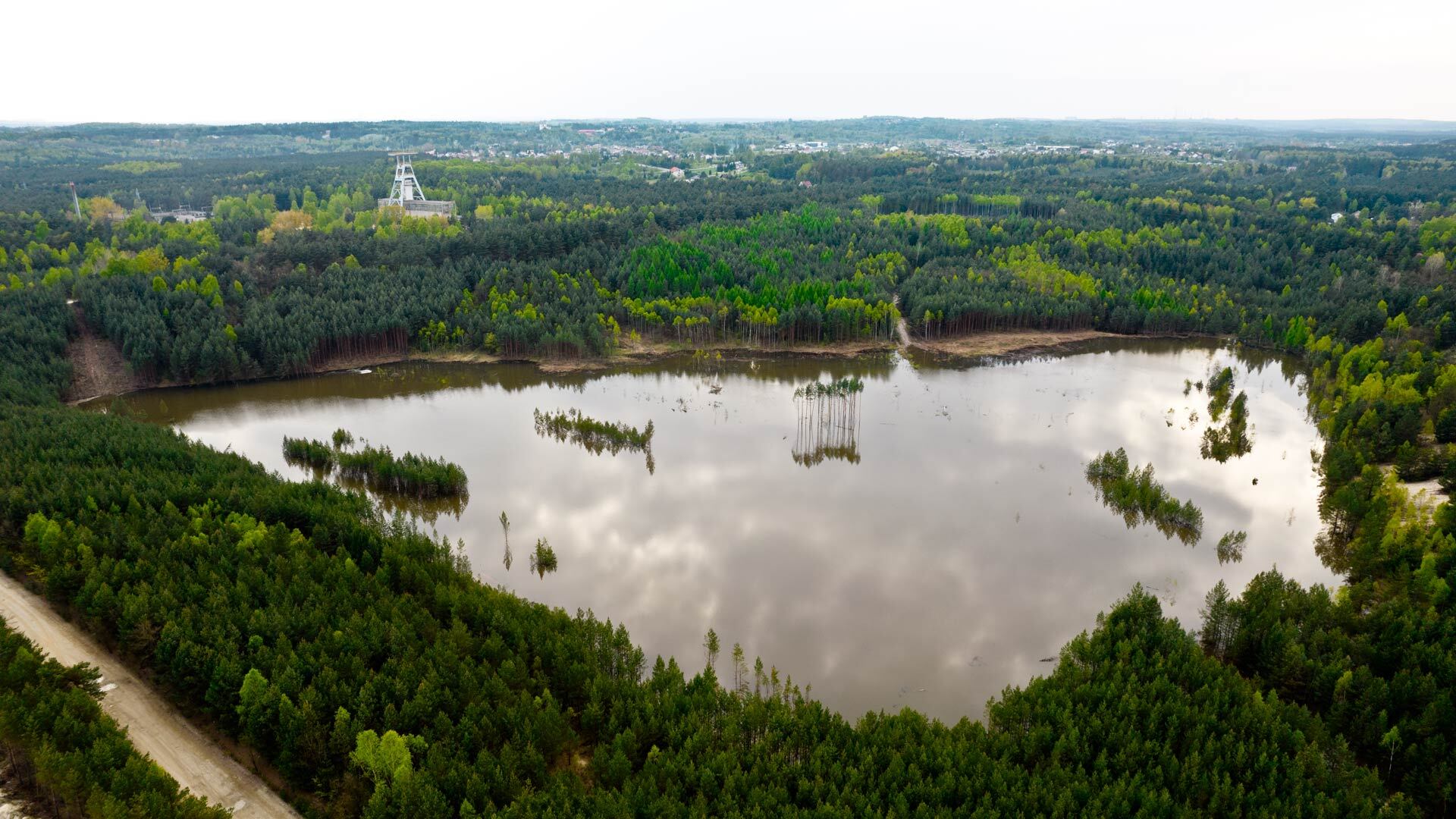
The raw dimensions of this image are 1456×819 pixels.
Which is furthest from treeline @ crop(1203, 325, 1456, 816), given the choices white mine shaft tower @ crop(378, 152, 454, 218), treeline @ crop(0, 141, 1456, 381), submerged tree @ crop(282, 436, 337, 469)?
white mine shaft tower @ crop(378, 152, 454, 218)

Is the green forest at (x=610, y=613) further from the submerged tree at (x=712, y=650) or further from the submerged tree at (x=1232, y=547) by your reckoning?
the submerged tree at (x=712, y=650)

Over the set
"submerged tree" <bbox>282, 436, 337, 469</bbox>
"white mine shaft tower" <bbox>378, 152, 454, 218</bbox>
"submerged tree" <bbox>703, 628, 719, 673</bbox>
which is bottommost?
"submerged tree" <bbox>703, 628, 719, 673</bbox>

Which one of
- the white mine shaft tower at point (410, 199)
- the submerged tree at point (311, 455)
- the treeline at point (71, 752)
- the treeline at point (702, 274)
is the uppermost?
the white mine shaft tower at point (410, 199)

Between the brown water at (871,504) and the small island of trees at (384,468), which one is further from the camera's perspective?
the small island of trees at (384,468)

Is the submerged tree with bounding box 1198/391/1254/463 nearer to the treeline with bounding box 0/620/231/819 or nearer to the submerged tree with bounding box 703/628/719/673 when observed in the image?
the submerged tree with bounding box 703/628/719/673

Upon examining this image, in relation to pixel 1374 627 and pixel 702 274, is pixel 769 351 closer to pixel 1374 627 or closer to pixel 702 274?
pixel 702 274

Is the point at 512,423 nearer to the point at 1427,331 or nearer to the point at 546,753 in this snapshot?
the point at 546,753

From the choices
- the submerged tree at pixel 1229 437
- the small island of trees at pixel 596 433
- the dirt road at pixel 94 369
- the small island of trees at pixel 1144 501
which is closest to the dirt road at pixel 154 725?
the small island of trees at pixel 596 433
